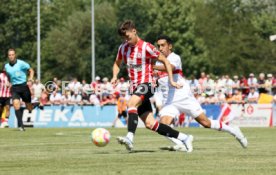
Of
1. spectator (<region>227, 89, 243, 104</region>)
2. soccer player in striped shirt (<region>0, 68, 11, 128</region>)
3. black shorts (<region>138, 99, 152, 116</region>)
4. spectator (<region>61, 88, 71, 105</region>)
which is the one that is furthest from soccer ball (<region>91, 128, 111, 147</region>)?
spectator (<region>61, 88, 71, 105</region>)

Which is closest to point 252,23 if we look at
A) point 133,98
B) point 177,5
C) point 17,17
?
point 177,5

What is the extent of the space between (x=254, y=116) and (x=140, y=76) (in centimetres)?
2231

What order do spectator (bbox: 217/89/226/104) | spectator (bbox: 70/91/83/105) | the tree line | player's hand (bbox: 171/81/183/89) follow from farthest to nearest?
the tree line → spectator (bbox: 70/91/83/105) → spectator (bbox: 217/89/226/104) → player's hand (bbox: 171/81/183/89)

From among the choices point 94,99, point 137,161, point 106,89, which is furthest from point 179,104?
point 106,89

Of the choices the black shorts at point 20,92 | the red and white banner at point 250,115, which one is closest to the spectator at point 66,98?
the red and white banner at point 250,115

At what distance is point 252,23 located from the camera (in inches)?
3713

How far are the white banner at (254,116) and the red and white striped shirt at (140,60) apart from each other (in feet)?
71.6

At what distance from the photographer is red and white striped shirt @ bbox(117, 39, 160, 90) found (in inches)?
627

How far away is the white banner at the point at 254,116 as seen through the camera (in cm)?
3753

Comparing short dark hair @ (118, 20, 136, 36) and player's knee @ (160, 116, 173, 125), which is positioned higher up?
short dark hair @ (118, 20, 136, 36)

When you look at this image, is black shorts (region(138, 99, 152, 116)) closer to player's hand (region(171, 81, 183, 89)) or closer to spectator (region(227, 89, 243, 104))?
player's hand (region(171, 81, 183, 89))

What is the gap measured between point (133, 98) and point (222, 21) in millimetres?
92679

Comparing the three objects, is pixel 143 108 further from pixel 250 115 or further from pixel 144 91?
pixel 250 115

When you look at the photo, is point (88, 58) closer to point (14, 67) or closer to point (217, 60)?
point (217, 60)
